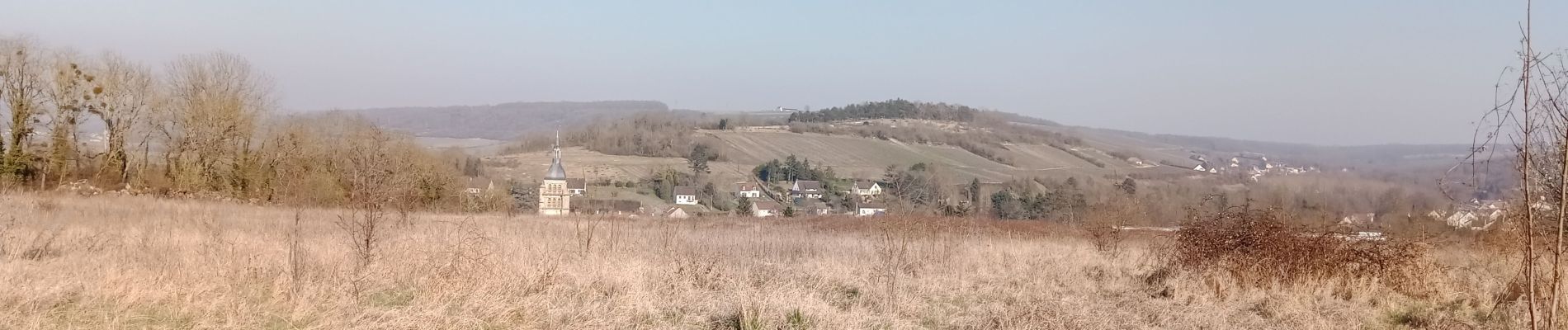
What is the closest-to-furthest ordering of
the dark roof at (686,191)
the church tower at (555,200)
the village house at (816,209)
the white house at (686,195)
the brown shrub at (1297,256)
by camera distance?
the brown shrub at (1297,256) → the church tower at (555,200) → the village house at (816,209) → the white house at (686,195) → the dark roof at (686,191)

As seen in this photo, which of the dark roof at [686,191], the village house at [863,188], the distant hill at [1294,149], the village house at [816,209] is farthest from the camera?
the dark roof at [686,191]

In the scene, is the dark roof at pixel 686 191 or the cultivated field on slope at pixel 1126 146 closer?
the dark roof at pixel 686 191

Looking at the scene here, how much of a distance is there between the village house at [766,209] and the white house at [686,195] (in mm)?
2866

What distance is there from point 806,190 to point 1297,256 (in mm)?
29909

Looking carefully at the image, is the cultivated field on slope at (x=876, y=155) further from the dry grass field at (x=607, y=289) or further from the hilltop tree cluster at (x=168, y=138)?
the dry grass field at (x=607, y=289)

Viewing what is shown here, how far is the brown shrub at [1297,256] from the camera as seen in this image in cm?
838

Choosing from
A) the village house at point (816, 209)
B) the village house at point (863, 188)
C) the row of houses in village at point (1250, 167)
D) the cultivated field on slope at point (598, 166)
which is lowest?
the village house at point (816, 209)

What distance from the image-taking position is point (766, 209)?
99.4 ft

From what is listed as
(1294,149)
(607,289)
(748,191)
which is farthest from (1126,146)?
(607,289)

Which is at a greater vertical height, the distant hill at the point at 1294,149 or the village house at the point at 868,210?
the distant hill at the point at 1294,149

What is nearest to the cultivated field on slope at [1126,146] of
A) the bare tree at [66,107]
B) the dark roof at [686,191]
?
the dark roof at [686,191]

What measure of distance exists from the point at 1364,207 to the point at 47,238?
61.8ft

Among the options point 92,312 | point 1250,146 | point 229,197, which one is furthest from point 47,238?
point 1250,146

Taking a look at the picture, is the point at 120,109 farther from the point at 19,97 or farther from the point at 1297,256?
the point at 1297,256
